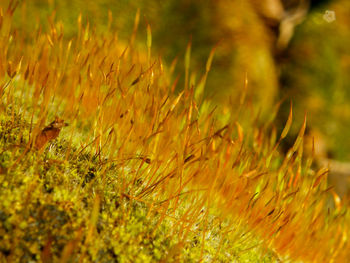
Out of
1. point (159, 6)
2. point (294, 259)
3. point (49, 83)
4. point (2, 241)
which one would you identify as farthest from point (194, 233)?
point (159, 6)

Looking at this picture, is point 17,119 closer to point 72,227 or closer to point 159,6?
point 72,227

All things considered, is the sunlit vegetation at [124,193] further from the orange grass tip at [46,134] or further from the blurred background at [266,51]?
the blurred background at [266,51]

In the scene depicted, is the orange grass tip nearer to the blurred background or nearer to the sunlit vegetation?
the sunlit vegetation

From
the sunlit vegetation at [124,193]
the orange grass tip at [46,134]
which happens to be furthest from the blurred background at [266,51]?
the orange grass tip at [46,134]

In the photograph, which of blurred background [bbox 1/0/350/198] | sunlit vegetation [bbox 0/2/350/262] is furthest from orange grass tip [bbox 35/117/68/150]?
blurred background [bbox 1/0/350/198]

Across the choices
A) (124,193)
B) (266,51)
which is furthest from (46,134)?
(266,51)

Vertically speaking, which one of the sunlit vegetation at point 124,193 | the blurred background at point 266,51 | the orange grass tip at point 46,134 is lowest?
the blurred background at point 266,51

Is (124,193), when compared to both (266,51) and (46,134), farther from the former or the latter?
(266,51)

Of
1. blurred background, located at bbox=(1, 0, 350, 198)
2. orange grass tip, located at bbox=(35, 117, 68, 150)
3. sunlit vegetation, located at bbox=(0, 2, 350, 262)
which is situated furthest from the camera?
blurred background, located at bbox=(1, 0, 350, 198)

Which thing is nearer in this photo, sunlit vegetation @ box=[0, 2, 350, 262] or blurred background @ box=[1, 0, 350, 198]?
sunlit vegetation @ box=[0, 2, 350, 262]
